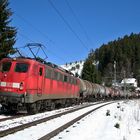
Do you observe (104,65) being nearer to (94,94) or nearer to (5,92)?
(94,94)

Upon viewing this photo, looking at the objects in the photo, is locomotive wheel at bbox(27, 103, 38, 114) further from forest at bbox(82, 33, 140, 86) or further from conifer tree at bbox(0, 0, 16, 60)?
forest at bbox(82, 33, 140, 86)

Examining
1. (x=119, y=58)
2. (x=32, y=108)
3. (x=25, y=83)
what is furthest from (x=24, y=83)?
(x=119, y=58)

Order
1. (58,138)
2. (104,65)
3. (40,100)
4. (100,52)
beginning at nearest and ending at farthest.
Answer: (58,138) → (40,100) → (104,65) → (100,52)

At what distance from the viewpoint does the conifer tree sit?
37156 millimetres

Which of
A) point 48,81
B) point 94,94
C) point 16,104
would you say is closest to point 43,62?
point 48,81

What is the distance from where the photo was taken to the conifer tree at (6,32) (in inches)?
1463

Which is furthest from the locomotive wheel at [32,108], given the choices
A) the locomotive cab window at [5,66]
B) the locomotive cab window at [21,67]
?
the locomotive cab window at [5,66]

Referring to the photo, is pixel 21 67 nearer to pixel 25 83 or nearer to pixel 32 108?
pixel 25 83

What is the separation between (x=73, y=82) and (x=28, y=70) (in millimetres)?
15490

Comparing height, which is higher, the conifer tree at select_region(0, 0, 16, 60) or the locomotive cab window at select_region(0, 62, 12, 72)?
the conifer tree at select_region(0, 0, 16, 60)

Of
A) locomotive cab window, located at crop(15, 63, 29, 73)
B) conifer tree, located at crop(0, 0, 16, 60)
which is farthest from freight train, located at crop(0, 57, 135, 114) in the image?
conifer tree, located at crop(0, 0, 16, 60)

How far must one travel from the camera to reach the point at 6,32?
37.9m

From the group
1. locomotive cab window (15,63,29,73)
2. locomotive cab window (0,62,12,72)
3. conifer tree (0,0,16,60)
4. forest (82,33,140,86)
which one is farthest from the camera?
forest (82,33,140,86)

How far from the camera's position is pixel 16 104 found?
21.2 m
